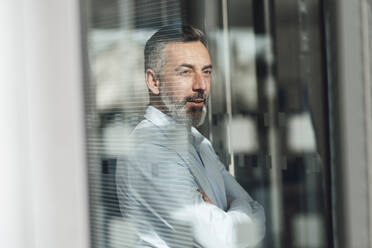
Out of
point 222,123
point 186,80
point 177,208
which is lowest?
point 177,208

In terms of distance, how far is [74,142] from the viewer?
1.53 m

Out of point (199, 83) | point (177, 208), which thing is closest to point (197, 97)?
point (199, 83)

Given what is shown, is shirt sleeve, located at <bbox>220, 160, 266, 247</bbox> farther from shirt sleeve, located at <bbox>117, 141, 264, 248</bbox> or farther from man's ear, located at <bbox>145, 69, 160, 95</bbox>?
man's ear, located at <bbox>145, 69, 160, 95</bbox>

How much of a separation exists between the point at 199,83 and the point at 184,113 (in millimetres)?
95

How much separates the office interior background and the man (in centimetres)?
4

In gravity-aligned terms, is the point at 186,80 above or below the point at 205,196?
above

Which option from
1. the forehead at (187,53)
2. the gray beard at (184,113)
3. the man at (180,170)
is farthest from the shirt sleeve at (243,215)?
the forehead at (187,53)

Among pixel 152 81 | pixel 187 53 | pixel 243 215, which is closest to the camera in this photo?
pixel 243 215

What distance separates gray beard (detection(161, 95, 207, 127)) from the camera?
106 centimetres

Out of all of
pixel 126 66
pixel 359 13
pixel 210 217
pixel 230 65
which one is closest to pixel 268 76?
pixel 230 65

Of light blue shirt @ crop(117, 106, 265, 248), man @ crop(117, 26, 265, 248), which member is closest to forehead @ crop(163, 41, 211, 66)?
man @ crop(117, 26, 265, 248)

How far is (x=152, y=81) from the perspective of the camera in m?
1.20

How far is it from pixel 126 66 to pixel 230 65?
17.0 inches

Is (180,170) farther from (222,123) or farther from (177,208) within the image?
(222,123)
